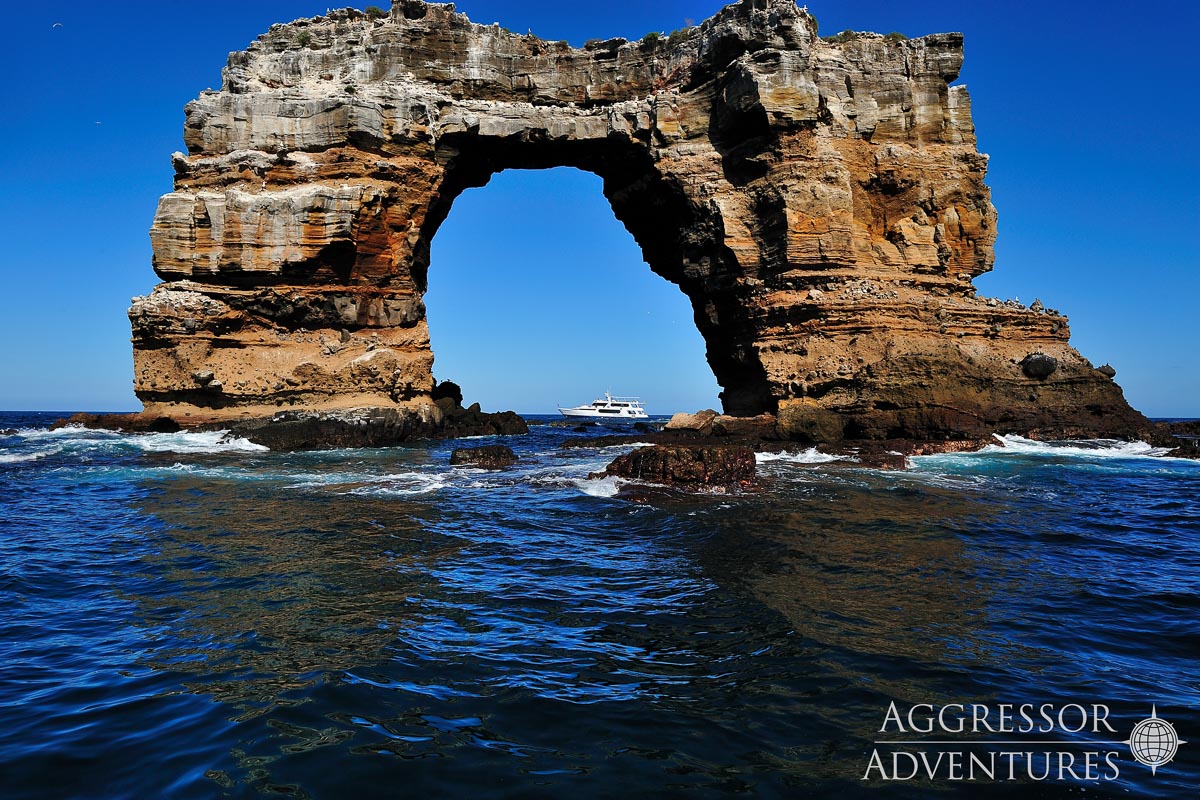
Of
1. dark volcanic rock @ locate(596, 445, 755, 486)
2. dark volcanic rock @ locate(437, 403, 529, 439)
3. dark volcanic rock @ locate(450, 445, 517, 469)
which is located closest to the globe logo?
dark volcanic rock @ locate(596, 445, 755, 486)

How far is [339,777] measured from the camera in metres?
3.63

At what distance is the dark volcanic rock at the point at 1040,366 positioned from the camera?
24.8 m

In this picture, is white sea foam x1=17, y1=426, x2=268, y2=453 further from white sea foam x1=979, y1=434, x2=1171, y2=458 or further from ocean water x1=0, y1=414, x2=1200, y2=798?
white sea foam x1=979, y1=434, x2=1171, y2=458

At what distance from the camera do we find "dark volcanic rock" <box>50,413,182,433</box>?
1029 inches

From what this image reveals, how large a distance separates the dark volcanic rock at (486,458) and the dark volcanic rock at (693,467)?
5.00 meters

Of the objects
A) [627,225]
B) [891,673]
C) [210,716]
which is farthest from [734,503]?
[627,225]

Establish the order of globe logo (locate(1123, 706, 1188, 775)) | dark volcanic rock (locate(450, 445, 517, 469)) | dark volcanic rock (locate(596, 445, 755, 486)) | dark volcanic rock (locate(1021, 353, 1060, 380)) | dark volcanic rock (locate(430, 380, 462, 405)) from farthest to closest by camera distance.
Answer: dark volcanic rock (locate(430, 380, 462, 405)) → dark volcanic rock (locate(1021, 353, 1060, 380)) → dark volcanic rock (locate(450, 445, 517, 469)) → dark volcanic rock (locate(596, 445, 755, 486)) → globe logo (locate(1123, 706, 1188, 775))

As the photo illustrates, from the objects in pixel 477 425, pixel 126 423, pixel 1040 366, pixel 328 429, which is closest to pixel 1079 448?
pixel 1040 366

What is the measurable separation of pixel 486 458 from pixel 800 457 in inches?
380

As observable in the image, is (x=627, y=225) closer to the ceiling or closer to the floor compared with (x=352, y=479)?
closer to the ceiling

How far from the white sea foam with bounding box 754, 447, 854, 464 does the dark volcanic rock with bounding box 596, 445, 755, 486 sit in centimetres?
474

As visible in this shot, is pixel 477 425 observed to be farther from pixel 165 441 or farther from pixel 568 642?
pixel 568 642

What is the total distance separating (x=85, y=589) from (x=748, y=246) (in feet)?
85.0

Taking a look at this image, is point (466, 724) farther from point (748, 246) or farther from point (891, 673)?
point (748, 246)
